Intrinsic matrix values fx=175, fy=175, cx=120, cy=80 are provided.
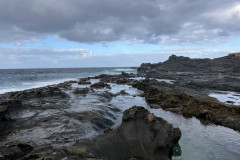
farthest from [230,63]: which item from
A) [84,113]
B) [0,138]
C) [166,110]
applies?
[0,138]

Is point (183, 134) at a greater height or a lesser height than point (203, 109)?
lesser

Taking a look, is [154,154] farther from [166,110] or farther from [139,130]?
[166,110]

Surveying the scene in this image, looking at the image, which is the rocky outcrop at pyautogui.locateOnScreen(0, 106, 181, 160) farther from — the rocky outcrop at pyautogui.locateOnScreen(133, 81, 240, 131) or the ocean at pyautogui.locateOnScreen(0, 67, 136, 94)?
the ocean at pyautogui.locateOnScreen(0, 67, 136, 94)

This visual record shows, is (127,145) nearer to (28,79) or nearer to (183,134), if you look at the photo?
(183,134)

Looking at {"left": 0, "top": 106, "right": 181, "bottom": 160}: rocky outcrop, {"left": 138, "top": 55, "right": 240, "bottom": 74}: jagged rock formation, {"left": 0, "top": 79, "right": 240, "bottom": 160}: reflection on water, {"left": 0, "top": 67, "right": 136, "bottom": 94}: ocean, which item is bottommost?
{"left": 0, "top": 67, "right": 136, "bottom": 94}: ocean

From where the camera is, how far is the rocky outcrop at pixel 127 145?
6340mm

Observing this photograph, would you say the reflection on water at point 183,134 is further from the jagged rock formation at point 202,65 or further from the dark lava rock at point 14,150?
the jagged rock formation at point 202,65

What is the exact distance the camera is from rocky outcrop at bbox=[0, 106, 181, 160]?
6340 mm

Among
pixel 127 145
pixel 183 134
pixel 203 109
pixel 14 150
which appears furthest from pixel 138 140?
pixel 203 109

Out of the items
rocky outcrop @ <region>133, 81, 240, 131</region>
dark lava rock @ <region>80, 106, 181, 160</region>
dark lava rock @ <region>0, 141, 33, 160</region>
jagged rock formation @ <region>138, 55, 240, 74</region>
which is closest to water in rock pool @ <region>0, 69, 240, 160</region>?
rocky outcrop @ <region>133, 81, 240, 131</region>

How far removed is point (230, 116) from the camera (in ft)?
42.8

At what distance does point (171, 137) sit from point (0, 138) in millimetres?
8052

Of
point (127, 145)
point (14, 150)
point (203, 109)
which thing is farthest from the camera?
point (203, 109)

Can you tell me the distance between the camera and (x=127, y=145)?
7227mm
